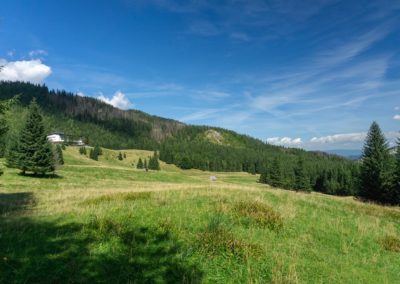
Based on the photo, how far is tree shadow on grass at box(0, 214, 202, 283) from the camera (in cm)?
657

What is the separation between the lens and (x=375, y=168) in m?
57.3

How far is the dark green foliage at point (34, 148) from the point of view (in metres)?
→ 45.0

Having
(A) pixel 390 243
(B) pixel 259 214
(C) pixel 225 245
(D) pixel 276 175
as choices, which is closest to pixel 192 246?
(C) pixel 225 245

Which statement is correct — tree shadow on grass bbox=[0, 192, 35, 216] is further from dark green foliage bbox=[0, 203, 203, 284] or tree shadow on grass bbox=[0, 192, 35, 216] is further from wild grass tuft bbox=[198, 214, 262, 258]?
wild grass tuft bbox=[198, 214, 262, 258]

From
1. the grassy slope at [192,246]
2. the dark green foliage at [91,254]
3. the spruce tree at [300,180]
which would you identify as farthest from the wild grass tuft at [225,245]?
the spruce tree at [300,180]

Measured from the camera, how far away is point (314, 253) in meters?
8.91

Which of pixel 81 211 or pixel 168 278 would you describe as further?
pixel 81 211

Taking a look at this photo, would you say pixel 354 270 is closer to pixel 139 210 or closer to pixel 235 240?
pixel 235 240

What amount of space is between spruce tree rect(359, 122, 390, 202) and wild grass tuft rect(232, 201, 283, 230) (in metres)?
52.8

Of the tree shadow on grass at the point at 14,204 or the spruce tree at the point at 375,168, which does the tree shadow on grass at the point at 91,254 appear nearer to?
the tree shadow on grass at the point at 14,204

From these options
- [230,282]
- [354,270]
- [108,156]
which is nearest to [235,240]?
[230,282]

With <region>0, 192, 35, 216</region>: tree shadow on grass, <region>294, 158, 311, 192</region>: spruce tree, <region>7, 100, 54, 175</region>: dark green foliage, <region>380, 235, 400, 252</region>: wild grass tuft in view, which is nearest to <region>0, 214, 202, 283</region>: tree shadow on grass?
<region>0, 192, 35, 216</region>: tree shadow on grass

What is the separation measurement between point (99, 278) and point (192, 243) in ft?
8.89

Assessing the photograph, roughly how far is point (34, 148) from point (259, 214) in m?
42.8
